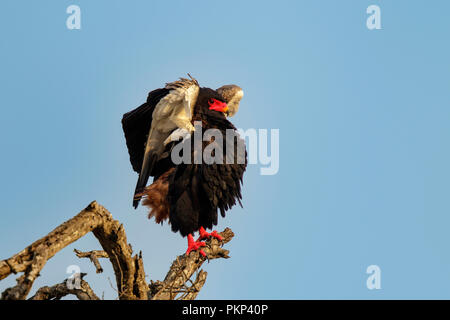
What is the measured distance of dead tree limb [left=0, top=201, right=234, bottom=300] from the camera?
13.9 feet

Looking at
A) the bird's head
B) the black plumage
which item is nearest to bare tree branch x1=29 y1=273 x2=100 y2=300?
the black plumage

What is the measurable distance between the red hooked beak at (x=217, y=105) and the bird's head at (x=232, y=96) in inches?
12.6

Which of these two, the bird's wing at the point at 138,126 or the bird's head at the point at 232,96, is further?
the bird's head at the point at 232,96

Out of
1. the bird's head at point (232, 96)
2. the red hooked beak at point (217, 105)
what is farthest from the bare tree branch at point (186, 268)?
the bird's head at point (232, 96)

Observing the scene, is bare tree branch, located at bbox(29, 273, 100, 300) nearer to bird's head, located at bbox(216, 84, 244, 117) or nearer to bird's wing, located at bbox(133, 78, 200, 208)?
bird's wing, located at bbox(133, 78, 200, 208)

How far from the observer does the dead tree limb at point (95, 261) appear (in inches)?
167

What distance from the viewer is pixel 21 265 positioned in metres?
4.26

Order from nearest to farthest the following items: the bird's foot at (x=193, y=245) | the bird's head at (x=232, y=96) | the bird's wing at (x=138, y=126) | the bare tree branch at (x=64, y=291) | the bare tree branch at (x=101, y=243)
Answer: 1. the bare tree branch at (x=101, y=243)
2. the bare tree branch at (x=64, y=291)
3. the bird's foot at (x=193, y=245)
4. the bird's wing at (x=138, y=126)
5. the bird's head at (x=232, y=96)

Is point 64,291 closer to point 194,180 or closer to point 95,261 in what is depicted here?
point 95,261

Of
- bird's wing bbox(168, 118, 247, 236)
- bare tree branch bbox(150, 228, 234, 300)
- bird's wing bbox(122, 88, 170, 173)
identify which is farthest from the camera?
bird's wing bbox(122, 88, 170, 173)

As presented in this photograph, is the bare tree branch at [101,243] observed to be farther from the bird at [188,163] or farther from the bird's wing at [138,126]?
the bird's wing at [138,126]

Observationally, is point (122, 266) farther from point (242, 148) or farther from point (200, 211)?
point (242, 148)

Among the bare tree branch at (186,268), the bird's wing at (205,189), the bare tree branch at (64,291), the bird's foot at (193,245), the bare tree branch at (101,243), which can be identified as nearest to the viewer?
the bare tree branch at (101,243)
